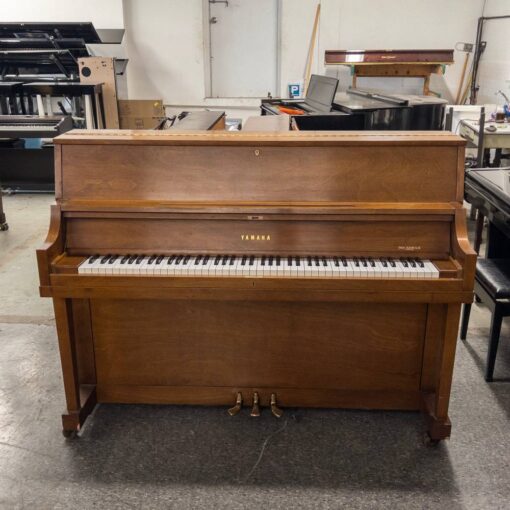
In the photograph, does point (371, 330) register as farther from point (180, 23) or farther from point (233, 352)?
point (180, 23)

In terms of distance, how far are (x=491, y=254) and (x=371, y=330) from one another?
120cm

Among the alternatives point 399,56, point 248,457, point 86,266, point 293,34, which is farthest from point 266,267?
point 293,34

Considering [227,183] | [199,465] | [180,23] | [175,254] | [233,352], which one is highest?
[180,23]

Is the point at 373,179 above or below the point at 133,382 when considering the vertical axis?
above

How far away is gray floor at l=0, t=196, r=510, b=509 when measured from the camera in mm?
1808

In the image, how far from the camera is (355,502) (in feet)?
5.87

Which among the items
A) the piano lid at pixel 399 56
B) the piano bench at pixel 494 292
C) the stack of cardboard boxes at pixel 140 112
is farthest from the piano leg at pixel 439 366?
the piano lid at pixel 399 56

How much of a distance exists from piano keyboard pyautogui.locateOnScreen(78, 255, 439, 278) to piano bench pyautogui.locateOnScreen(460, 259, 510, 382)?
642mm

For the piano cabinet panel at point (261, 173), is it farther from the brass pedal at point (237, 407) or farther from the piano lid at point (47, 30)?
the piano lid at point (47, 30)

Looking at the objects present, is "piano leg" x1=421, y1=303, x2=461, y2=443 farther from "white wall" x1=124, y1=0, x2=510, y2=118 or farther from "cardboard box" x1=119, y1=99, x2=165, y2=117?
"white wall" x1=124, y1=0, x2=510, y2=118

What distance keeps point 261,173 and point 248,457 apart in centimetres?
103

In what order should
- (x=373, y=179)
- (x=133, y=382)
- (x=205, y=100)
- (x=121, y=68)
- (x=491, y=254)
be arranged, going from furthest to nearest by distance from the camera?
(x=205, y=100)
(x=121, y=68)
(x=491, y=254)
(x=133, y=382)
(x=373, y=179)

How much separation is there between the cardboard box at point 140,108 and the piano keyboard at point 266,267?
5298mm

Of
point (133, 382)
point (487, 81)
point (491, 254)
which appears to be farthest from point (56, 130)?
point (487, 81)
